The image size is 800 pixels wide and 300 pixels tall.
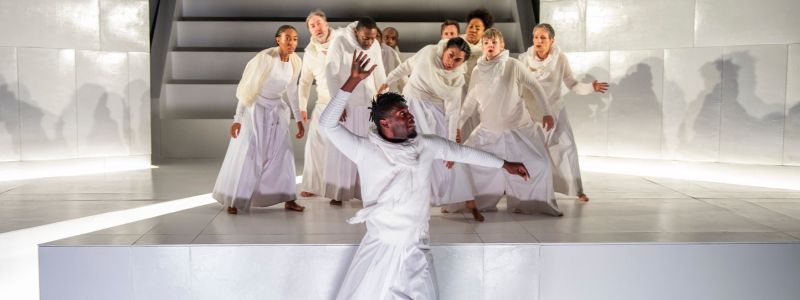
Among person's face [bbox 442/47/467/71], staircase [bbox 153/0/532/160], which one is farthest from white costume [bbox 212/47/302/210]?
staircase [bbox 153/0/532/160]

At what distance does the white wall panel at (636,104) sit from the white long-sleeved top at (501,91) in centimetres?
312

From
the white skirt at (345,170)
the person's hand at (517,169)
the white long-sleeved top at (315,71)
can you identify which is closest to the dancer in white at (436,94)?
the white skirt at (345,170)

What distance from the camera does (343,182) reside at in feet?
23.9

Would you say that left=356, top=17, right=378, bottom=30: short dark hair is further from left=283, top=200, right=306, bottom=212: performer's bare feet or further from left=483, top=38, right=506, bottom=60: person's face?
left=283, top=200, right=306, bottom=212: performer's bare feet

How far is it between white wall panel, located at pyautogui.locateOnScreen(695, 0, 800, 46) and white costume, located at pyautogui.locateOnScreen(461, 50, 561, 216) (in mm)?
3011

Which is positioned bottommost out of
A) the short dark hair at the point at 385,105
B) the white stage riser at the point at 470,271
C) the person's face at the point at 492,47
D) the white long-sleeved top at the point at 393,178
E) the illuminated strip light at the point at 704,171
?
the white stage riser at the point at 470,271

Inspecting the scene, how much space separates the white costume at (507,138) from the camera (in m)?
6.73

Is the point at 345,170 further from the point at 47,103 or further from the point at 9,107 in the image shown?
the point at 9,107

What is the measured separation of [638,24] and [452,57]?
400 cm

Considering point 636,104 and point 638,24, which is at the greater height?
point 638,24

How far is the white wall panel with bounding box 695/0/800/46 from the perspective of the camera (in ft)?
27.7

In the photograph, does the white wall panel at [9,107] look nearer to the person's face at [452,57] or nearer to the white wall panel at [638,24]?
the person's face at [452,57]

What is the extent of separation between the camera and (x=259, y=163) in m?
6.74

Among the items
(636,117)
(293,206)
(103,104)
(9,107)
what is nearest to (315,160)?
(293,206)
